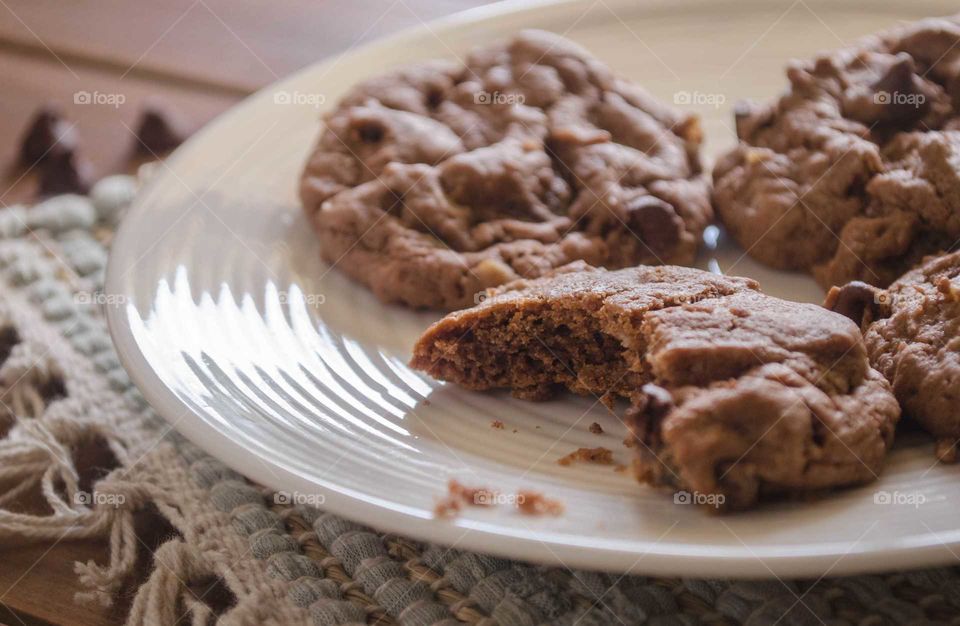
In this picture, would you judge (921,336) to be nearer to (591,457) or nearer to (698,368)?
(698,368)

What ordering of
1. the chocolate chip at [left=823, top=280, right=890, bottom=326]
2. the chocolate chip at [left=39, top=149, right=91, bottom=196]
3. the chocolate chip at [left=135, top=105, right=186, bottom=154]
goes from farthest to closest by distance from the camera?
the chocolate chip at [left=135, top=105, right=186, bottom=154] < the chocolate chip at [left=39, top=149, right=91, bottom=196] < the chocolate chip at [left=823, top=280, right=890, bottom=326]

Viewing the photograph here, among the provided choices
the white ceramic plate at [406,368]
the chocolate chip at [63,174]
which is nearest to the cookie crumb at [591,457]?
the white ceramic plate at [406,368]

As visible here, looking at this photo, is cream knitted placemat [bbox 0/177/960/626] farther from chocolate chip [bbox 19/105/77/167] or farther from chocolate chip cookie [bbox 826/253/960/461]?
chocolate chip [bbox 19/105/77/167]

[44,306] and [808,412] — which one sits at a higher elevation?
[44,306]

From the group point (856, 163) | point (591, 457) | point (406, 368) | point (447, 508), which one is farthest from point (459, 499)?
point (856, 163)

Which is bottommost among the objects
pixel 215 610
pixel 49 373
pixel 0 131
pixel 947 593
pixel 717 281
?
pixel 947 593

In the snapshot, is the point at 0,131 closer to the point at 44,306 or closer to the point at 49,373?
the point at 44,306

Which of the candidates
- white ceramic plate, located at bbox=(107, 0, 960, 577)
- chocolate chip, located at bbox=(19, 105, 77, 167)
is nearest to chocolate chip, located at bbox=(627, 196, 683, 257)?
white ceramic plate, located at bbox=(107, 0, 960, 577)

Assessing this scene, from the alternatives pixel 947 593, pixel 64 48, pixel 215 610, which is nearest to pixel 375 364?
pixel 215 610
